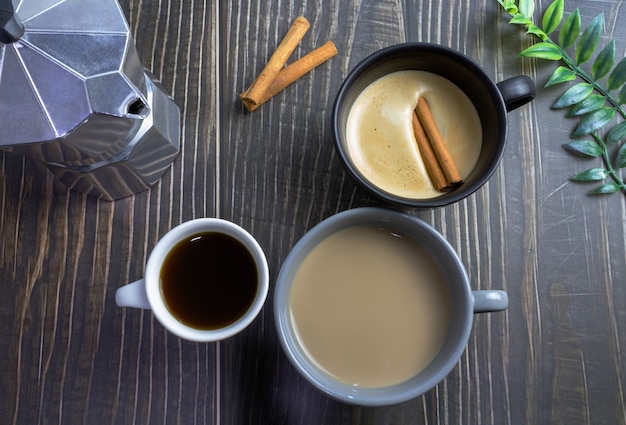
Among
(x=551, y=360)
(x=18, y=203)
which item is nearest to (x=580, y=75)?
(x=551, y=360)

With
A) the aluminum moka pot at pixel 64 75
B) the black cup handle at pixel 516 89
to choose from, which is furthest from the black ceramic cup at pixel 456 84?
the aluminum moka pot at pixel 64 75

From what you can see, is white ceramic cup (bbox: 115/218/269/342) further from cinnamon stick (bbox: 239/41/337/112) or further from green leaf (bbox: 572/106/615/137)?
green leaf (bbox: 572/106/615/137)

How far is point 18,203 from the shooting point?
31.1 inches

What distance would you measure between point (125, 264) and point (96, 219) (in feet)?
0.26

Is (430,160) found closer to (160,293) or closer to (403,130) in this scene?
(403,130)

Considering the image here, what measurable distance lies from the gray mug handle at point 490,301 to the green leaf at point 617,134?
31 centimetres

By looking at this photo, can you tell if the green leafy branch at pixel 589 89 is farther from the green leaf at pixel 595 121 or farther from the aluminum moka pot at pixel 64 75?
the aluminum moka pot at pixel 64 75

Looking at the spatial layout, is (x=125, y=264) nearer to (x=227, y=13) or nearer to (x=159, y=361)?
(x=159, y=361)

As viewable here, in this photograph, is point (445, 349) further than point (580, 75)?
No

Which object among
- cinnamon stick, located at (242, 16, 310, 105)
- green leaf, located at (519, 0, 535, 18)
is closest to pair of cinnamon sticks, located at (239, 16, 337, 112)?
cinnamon stick, located at (242, 16, 310, 105)

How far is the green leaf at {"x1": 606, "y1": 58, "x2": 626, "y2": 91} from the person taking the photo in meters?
Answer: 0.79

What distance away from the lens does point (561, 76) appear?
80 cm

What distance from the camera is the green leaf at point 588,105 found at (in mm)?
800

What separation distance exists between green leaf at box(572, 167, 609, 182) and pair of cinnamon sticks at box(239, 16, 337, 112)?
397 millimetres
